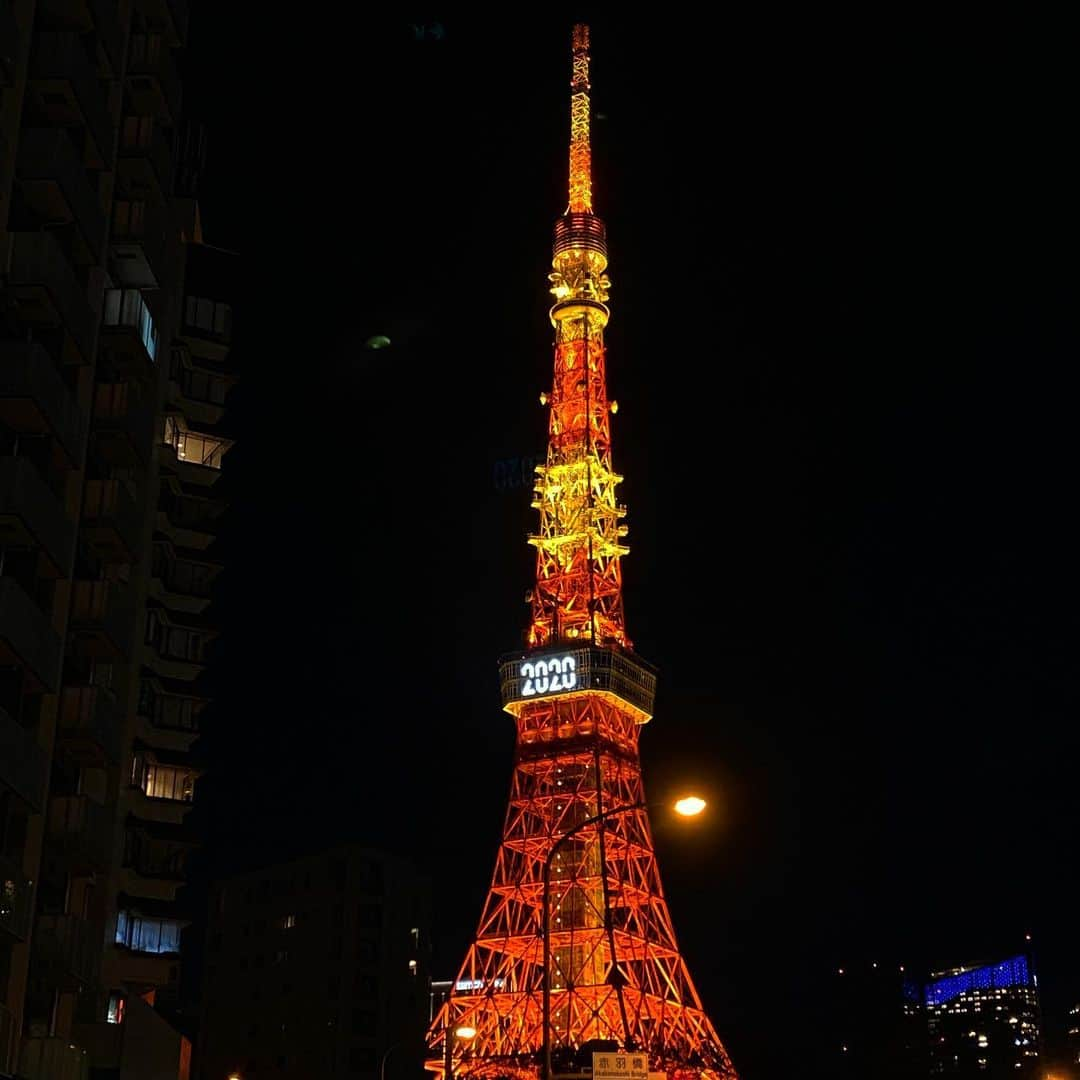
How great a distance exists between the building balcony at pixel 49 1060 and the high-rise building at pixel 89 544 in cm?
5

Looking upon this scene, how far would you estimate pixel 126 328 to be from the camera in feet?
96.8

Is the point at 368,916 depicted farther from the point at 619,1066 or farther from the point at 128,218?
the point at 619,1066

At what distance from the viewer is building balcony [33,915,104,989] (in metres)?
25.9

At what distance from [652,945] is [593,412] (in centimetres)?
2789

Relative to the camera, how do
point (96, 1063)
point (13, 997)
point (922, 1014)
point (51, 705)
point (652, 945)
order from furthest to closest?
point (922, 1014)
point (652, 945)
point (96, 1063)
point (51, 705)
point (13, 997)

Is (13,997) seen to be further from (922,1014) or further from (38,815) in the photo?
(922,1014)

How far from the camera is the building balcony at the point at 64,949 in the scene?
25906 millimetres

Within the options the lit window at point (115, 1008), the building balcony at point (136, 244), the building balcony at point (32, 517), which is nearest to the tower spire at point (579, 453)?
the lit window at point (115, 1008)

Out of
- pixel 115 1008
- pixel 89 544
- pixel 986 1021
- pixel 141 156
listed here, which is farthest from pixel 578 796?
pixel 986 1021

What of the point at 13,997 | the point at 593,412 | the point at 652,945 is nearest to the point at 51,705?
the point at 13,997

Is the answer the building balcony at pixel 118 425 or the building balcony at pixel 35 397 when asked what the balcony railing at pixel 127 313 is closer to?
the building balcony at pixel 118 425

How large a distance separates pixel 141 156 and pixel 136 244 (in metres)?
2.17

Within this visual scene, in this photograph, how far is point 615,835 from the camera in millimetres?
72750

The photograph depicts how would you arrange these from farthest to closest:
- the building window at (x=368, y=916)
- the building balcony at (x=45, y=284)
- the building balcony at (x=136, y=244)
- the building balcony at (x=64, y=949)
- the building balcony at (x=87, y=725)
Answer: the building window at (x=368, y=916), the building balcony at (x=136, y=244), the building balcony at (x=87, y=725), the building balcony at (x=64, y=949), the building balcony at (x=45, y=284)
